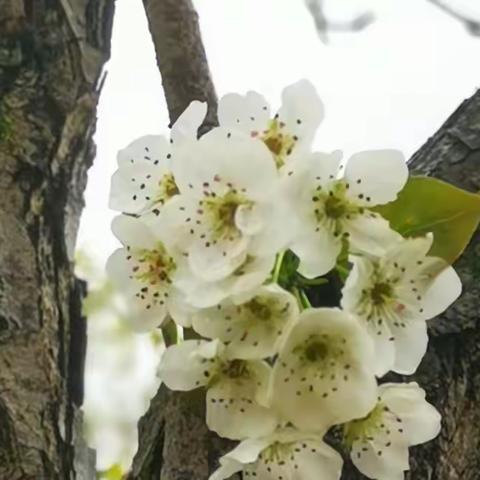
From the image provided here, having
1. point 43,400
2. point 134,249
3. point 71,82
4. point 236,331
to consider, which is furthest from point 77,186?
point 236,331

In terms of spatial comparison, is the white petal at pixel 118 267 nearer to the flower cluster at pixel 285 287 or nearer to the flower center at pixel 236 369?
the flower cluster at pixel 285 287

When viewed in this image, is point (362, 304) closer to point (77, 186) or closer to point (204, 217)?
point (204, 217)

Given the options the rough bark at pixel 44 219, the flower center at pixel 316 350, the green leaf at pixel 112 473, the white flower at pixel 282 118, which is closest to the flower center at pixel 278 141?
the white flower at pixel 282 118

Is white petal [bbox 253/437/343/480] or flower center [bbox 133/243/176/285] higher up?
flower center [bbox 133/243/176/285]

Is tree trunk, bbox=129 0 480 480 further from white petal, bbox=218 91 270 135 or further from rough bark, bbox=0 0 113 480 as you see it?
white petal, bbox=218 91 270 135

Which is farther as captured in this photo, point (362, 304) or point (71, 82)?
point (71, 82)

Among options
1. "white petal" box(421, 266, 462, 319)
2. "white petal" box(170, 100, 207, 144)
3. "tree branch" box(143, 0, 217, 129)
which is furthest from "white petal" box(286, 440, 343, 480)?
"tree branch" box(143, 0, 217, 129)

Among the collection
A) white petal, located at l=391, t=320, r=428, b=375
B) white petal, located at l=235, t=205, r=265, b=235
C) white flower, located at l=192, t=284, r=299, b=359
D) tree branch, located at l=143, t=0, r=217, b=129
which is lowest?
white petal, located at l=391, t=320, r=428, b=375

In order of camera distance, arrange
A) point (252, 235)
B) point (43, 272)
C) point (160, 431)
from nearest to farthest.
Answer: point (252, 235)
point (160, 431)
point (43, 272)
